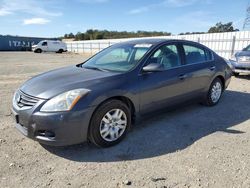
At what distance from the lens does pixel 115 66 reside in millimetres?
4590

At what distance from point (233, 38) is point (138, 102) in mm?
13830

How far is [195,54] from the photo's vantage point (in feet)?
18.4

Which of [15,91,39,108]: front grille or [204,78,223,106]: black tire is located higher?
[15,91,39,108]: front grille

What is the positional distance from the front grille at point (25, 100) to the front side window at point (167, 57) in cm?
200

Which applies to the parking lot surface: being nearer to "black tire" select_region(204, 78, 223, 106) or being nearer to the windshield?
"black tire" select_region(204, 78, 223, 106)

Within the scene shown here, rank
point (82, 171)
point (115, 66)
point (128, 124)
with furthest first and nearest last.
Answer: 1. point (115, 66)
2. point (128, 124)
3. point (82, 171)

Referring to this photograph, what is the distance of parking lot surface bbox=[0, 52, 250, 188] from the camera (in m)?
3.12

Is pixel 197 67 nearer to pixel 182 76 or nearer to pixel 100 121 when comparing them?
pixel 182 76

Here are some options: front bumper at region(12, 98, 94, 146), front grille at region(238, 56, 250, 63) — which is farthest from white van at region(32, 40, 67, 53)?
front bumper at region(12, 98, 94, 146)

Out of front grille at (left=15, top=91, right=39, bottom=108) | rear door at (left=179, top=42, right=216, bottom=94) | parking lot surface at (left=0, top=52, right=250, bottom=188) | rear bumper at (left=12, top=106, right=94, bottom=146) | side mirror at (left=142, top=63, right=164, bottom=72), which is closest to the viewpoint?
parking lot surface at (left=0, top=52, right=250, bottom=188)

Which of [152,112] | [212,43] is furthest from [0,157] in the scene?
[212,43]

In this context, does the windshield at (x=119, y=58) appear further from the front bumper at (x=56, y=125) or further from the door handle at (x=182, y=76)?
the front bumper at (x=56, y=125)

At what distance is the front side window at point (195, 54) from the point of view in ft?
17.6

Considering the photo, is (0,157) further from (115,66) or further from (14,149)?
(115,66)
